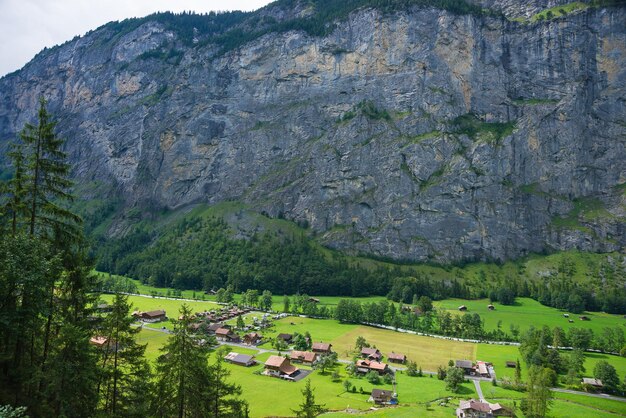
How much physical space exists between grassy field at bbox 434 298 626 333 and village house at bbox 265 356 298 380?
6119 centimetres

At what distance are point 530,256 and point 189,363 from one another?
546ft

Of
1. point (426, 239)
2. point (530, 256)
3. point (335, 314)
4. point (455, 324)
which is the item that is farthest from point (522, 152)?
point (335, 314)

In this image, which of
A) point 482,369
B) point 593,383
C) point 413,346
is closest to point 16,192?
point 482,369

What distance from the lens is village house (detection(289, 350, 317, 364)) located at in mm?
74875

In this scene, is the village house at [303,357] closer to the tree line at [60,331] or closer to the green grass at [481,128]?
the tree line at [60,331]

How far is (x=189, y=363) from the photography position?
23.6 metres

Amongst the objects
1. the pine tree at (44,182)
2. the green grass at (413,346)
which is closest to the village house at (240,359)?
the green grass at (413,346)

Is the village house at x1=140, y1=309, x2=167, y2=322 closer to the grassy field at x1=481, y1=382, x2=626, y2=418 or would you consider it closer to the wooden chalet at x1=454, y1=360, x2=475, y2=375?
the wooden chalet at x1=454, y1=360, x2=475, y2=375

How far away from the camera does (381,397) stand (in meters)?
57.6

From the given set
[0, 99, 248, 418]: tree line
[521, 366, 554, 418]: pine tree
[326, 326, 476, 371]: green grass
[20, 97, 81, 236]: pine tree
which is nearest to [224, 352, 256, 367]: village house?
[326, 326, 476, 371]: green grass

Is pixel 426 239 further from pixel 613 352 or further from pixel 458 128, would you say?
pixel 613 352

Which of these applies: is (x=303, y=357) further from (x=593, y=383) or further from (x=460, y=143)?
(x=460, y=143)

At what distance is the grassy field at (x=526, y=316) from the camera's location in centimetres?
10981

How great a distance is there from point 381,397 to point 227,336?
40783 mm
